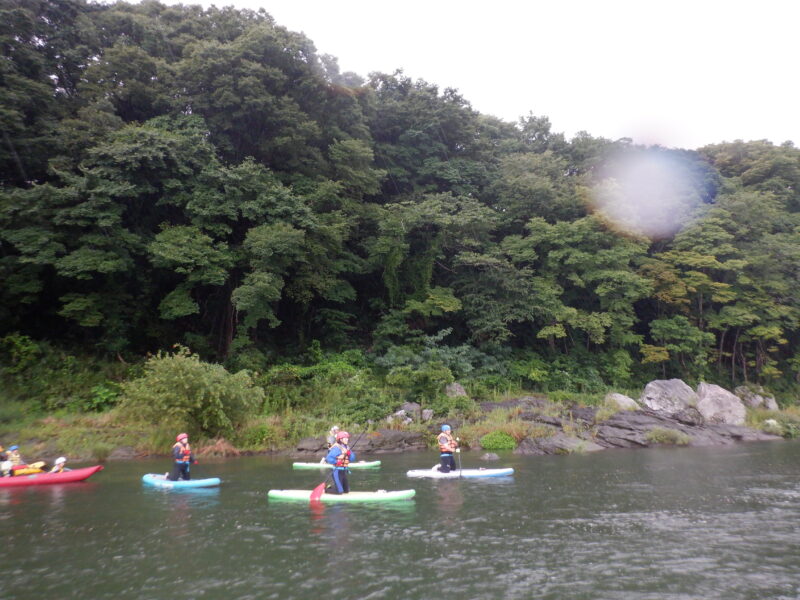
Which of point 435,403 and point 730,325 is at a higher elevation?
point 730,325

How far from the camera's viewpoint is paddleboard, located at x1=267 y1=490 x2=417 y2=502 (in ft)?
38.7

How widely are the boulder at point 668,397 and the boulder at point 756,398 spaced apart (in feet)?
15.4

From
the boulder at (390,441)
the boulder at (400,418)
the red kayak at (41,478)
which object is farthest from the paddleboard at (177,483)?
the boulder at (400,418)

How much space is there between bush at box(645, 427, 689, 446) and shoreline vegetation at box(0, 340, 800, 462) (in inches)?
1.9

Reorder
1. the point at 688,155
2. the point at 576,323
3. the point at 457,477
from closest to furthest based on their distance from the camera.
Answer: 1. the point at 457,477
2. the point at 576,323
3. the point at 688,155

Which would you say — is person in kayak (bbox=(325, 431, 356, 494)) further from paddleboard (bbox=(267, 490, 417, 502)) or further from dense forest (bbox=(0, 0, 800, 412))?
dense forest (bbox=(0, 0, 800, 412))

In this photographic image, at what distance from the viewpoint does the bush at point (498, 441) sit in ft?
68.4

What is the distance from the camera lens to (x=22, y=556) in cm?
789

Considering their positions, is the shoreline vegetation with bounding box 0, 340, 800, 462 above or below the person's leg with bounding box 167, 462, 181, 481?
above

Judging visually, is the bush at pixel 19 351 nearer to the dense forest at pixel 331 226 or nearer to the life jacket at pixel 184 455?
the dense forest at pixel 331 226

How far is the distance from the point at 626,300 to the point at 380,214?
14520 mm

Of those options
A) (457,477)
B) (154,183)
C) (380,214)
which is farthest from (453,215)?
(457,477)

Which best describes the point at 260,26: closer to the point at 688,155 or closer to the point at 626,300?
the point at 626,300

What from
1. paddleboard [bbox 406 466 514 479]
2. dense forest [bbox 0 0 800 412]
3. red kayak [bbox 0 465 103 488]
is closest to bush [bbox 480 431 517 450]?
dense forest [bbox 0 0 800 412]
